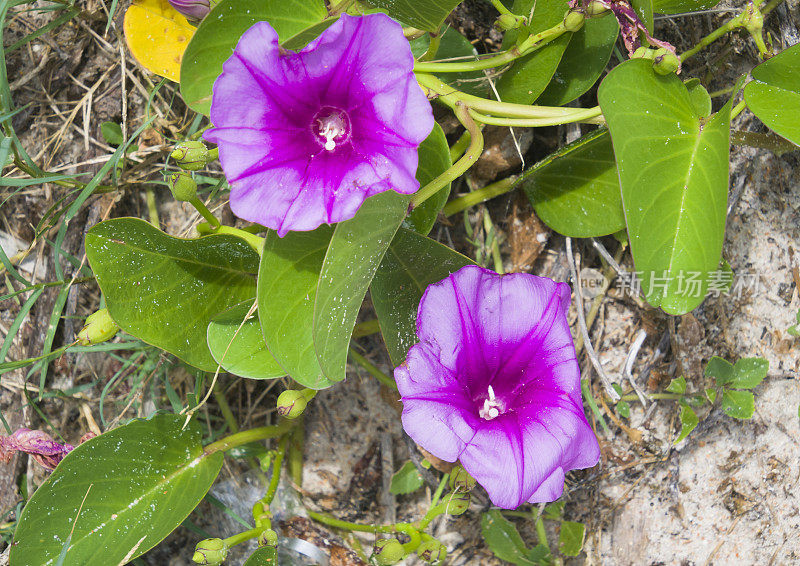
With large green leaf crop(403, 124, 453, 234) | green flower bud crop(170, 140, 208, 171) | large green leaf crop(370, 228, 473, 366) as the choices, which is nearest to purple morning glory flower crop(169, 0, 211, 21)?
green flower bud crop(170, 140, 208, 171)

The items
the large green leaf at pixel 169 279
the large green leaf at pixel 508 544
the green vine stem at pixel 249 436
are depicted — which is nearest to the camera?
the large green leaf at pixel 169 279

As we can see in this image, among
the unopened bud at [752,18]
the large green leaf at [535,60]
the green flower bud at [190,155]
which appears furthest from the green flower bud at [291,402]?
the unopened bud at [752,18]

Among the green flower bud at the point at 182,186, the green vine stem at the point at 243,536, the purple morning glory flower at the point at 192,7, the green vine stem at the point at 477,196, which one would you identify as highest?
the purple morning glory flower at the point at 192,7

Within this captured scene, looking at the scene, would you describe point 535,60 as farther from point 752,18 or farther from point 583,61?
point 752,18

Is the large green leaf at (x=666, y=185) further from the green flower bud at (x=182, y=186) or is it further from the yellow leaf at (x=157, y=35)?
the yellow leaf at (x=157, y=35)

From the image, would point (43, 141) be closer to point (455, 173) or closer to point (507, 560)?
point (455, 173)

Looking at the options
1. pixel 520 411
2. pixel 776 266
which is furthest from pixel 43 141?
pixel 776 266

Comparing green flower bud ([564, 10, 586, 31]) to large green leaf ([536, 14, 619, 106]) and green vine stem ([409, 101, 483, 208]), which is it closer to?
large green leaf ([536, 14, 619, 106])
